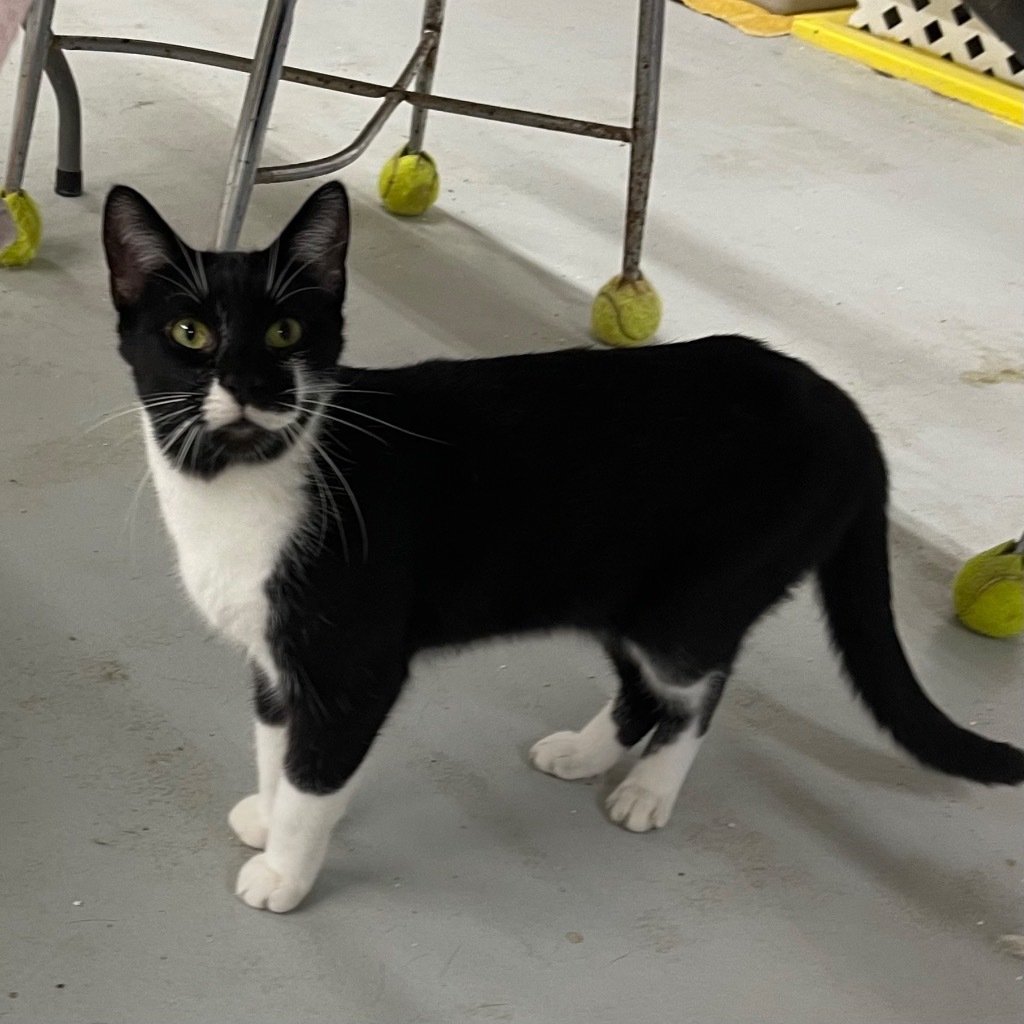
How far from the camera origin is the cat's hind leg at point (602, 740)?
1.48 metres

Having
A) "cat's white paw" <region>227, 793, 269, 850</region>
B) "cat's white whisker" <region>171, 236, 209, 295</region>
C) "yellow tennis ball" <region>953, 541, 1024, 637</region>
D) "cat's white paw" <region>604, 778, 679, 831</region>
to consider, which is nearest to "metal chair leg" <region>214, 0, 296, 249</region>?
"cat's white whisker" <region>171, 236, 209, 295</region>

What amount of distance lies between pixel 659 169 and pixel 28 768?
2.17 m

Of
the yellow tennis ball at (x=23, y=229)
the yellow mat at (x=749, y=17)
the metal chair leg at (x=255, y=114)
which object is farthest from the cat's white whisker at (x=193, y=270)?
the yellow mat at (x=749, y=17)

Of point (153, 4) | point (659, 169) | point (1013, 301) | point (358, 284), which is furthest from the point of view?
point (153, 4)

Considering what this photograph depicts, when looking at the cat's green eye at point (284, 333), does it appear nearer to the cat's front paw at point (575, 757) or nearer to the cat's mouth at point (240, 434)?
the cat's mouth at point (240, 434)

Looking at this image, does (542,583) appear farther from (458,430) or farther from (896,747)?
(896,747)

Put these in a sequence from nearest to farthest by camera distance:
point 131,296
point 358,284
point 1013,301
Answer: point 131,296
point 358,284
point 1013,301

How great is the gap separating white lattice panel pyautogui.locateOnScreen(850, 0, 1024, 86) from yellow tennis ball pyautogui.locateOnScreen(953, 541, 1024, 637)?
2.34 m

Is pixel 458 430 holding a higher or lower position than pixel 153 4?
higher

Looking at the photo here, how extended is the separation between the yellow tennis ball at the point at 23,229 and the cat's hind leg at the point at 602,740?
134cm

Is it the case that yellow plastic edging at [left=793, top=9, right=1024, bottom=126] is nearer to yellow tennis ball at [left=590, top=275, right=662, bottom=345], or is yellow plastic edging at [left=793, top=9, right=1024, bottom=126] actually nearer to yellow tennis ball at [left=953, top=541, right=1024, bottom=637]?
yellow tennis ball at [left=590, top=275, right=662, bottom=345]

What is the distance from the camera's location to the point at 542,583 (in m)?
1.29

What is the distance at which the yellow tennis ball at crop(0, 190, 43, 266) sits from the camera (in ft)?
7.29

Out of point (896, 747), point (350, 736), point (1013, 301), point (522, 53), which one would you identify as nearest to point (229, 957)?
point (350, 736)
